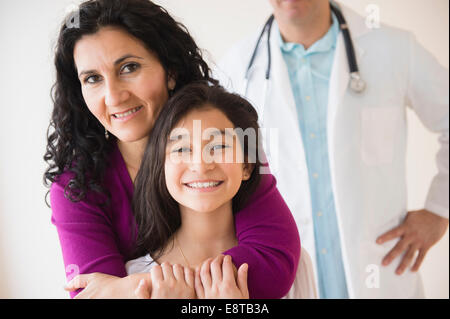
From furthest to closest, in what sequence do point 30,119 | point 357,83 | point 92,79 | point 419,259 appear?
point 419,259, point 357,83, point 30,119, point 92,79

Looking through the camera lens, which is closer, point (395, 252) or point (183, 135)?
point (183, 135)

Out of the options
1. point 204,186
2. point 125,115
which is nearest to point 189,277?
point 204,186

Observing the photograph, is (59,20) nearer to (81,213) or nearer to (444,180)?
(81,213)

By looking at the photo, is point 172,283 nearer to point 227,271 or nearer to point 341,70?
point 227,271

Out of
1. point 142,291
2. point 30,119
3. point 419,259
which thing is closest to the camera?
point 142,291

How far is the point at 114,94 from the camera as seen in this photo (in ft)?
1.93

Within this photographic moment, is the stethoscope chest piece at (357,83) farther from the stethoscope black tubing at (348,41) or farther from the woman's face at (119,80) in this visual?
the woman's face at (119,80)

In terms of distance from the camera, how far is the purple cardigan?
1.86 ft

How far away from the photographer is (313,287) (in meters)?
0.68

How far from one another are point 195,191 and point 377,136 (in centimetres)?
54
